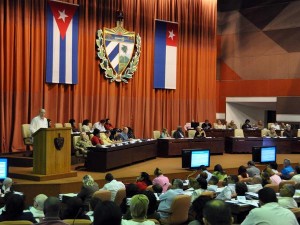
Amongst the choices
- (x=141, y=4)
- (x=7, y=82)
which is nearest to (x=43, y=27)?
(x=7, y=82)

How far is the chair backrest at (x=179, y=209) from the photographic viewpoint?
6351 millimetres

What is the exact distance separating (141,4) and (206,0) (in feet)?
13.0

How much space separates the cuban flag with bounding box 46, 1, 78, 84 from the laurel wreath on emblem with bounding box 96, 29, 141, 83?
111 cm

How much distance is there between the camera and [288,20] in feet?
68.5

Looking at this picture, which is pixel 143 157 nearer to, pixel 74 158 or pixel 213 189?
pixel 74 158

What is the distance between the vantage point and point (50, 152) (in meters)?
9.22

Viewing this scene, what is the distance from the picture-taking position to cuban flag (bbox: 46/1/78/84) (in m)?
14.7

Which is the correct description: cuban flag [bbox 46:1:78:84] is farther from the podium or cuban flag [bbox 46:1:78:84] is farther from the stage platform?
the podium

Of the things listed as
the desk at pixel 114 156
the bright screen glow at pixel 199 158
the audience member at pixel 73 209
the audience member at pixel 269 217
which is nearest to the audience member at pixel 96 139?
the desk at pixel 114 156

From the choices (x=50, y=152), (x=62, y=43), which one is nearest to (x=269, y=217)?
(x=50, y=152)

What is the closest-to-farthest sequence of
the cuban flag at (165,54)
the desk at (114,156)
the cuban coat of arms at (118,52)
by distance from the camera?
the desk at (114,156) → the cuban coat of arms at (118,52) → the cuban flag at (165,54)

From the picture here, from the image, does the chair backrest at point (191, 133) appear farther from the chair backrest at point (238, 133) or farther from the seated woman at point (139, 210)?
the seated woman at point (139, 210)

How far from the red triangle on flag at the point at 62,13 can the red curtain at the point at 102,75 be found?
32cm

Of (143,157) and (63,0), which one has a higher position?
(63,0)
